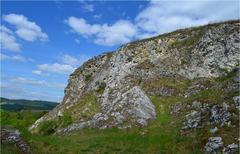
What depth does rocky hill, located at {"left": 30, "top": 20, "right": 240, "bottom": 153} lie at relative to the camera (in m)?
42.2

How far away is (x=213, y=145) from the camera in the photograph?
96.1 feet

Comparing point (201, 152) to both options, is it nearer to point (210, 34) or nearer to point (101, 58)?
point (210, 34)

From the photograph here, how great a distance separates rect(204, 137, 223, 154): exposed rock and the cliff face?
1338 centimetres

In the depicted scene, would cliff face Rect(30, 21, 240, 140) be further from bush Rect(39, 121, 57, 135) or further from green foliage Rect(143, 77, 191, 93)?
bush Rect(39, 121, 57, 135)

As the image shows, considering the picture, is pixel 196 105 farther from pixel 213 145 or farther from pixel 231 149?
pixel 231 149

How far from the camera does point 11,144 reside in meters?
31.9

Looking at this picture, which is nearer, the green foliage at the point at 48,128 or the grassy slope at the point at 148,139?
the grassy slope at the point at 148,139

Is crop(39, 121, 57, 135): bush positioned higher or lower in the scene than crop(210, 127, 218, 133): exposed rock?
lower

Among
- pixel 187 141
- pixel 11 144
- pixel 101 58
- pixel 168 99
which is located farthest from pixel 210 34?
pixel 11 144

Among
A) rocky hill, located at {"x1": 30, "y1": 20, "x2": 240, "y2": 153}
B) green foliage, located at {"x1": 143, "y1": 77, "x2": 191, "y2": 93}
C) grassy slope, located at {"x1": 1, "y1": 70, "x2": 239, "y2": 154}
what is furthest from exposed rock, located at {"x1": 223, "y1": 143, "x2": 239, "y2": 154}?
green foliage, located at {"x1": 143, "y1": 77, "x2": 191, "y2": 93}

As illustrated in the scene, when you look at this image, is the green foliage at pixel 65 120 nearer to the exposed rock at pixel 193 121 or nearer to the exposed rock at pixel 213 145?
the exposed rock at pixel 193 121

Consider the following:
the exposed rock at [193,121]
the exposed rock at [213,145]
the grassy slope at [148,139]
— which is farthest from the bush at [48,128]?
the exposed rock at [213,145]

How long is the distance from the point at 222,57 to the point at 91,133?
Result: 2399 cm

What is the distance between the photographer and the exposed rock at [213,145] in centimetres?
2864
